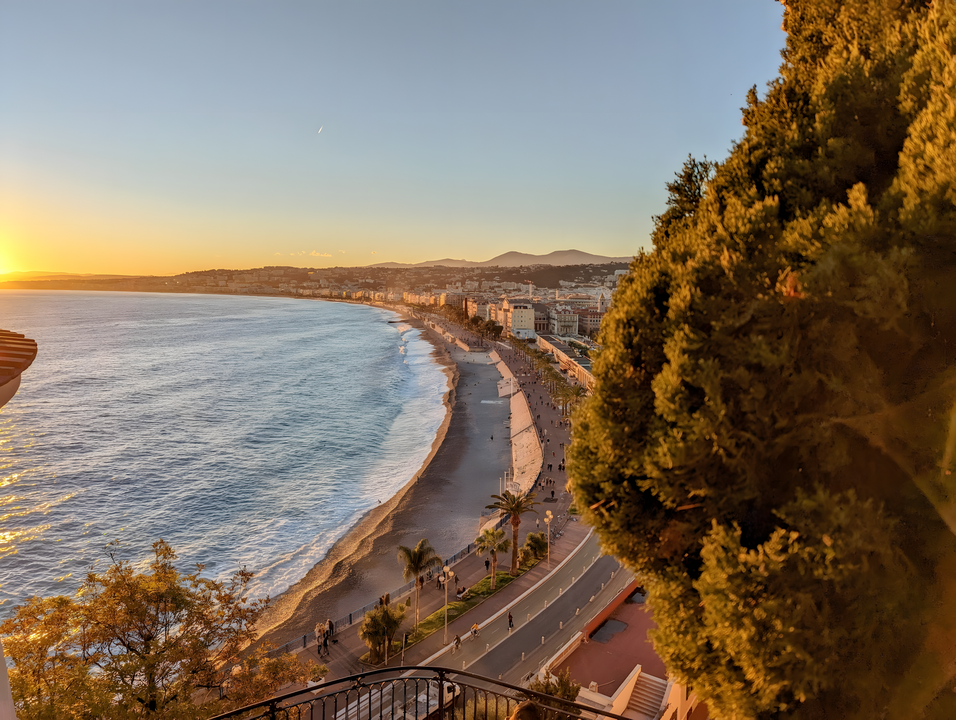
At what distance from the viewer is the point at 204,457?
38.5 m

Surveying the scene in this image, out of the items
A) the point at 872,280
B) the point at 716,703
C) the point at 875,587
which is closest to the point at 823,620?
the point at 875,587

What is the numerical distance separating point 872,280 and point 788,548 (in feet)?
6.75

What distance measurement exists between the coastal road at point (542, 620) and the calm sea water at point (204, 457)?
1018cm

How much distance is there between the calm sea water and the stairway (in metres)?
15.6

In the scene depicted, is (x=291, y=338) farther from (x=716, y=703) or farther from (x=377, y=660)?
(x=716, y=703)

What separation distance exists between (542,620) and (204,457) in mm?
30561

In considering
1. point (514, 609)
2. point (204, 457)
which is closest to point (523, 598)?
point (514, 609)

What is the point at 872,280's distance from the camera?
3.76 metres

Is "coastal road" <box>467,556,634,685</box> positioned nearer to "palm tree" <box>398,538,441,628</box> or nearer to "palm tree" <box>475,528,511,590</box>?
"palm tree" <box>475,528,511,590</box>

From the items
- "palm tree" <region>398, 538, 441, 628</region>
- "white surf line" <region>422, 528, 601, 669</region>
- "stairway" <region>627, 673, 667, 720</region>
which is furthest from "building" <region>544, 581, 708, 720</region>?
"palm tree" <region>398, 538, 441, 628</region>

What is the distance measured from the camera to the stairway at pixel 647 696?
38.5 ft

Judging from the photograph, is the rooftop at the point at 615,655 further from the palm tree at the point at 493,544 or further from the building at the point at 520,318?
the building at the point at 520,318

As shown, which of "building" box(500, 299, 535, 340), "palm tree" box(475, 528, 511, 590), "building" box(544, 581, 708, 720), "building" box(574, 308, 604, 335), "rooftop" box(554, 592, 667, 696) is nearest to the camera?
"building" box(544, 581, 708, 720)

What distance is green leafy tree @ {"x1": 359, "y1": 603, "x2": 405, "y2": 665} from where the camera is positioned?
15930mm
